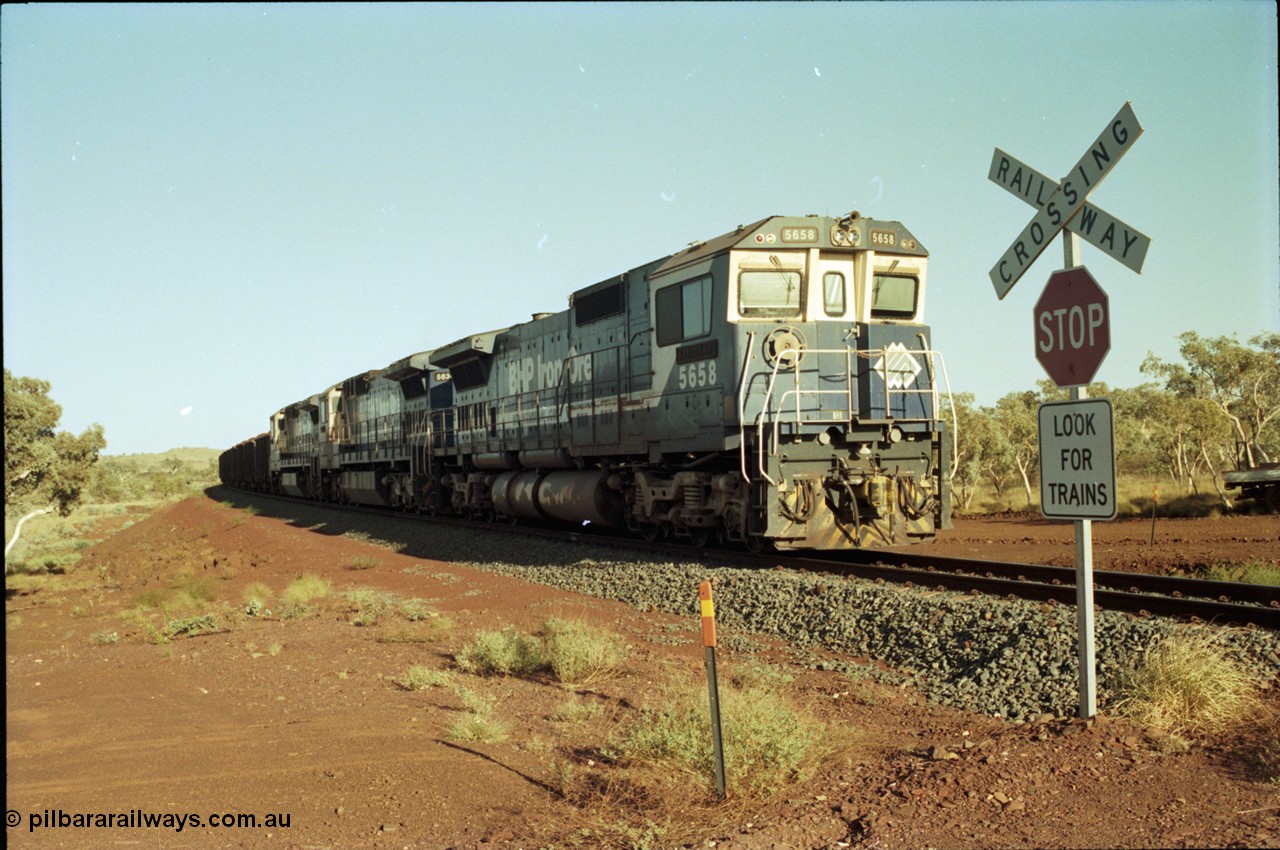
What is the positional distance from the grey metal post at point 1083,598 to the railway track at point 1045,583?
3202 mm

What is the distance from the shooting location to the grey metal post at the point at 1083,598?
5.80 meters

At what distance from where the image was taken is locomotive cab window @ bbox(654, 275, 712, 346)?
530 inches

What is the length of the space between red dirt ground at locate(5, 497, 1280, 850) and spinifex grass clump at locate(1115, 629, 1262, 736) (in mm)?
243

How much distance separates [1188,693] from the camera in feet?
19.7

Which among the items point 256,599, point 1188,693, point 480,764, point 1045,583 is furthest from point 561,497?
point 1188,693

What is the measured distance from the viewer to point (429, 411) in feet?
87.7

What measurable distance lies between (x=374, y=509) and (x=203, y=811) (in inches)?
1164

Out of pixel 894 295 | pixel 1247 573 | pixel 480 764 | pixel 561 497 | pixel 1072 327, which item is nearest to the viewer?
pixel 1072 327

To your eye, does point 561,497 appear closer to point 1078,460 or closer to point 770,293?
point 770,293

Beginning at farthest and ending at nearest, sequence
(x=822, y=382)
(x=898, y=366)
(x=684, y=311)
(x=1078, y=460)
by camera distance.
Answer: (x=684, y=311) < (x=898, y=366) < (x=822, y=382) < (x=1078, y=460)

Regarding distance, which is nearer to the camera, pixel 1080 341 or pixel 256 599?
pixel 1080 341

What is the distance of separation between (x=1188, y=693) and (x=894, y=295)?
819cm

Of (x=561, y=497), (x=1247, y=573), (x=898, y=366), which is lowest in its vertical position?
(x=1247, y=573)

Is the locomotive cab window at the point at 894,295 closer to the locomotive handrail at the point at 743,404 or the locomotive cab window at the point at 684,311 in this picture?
the locomotive handrail at the point at 743,404
